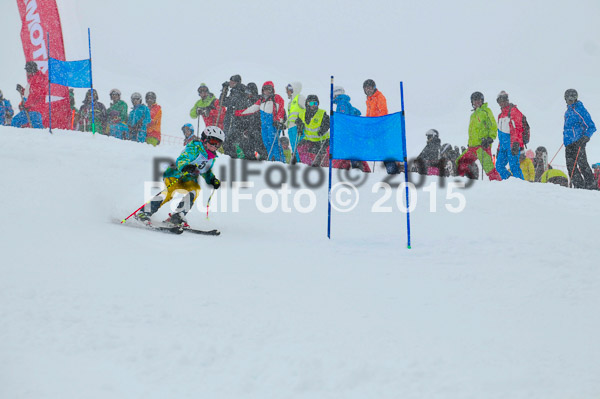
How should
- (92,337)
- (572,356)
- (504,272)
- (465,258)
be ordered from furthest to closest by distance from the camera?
1. (465,258)
2. (504,272)
3. (572,356)
4. (92,337)

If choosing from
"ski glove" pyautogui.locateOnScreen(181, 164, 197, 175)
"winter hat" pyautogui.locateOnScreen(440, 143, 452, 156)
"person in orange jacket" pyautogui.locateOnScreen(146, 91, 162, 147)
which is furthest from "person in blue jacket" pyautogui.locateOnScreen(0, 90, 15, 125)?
"winter hat" pyautogui.locateOnScreen(440, 143, 452, 156)

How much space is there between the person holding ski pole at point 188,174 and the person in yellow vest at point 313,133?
4.30 metres

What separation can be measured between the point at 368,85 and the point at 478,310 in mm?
7548

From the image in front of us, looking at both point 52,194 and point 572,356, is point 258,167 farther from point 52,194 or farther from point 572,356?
point 572,356

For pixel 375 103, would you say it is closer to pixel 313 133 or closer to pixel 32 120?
pixel 313 133

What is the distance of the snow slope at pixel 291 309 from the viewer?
8.89 feet

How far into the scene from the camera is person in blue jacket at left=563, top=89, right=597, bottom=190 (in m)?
9.40

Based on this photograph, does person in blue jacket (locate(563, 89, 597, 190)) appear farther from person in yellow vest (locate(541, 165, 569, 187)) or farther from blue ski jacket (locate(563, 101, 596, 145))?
person in yellow vest (locate(541, 165, 569, 187))

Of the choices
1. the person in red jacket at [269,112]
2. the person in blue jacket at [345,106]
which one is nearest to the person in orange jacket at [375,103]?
the person in blue jacket at [345,106]

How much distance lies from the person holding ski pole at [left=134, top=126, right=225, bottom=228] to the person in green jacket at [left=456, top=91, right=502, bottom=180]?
571cm

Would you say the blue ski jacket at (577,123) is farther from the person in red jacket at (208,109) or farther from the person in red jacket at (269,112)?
the person in red jacket at (208,109)

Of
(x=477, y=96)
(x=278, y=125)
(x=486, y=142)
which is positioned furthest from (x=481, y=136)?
(x=278, y=125)

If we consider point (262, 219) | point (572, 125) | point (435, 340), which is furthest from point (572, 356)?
point (572, 125)

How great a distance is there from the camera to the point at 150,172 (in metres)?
9.46
